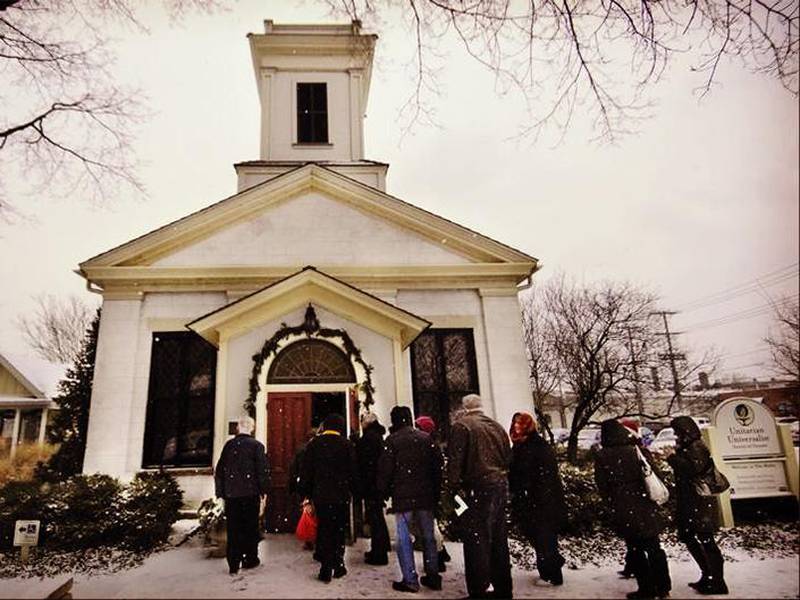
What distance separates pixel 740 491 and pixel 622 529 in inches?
167

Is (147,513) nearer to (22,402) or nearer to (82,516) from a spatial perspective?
(82,516)

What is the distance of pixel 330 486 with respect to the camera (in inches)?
208

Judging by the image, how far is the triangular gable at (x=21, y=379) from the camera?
18531mm

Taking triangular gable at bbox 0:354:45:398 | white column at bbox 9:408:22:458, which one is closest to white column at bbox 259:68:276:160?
triangular gable at bbox 0:354:45:398

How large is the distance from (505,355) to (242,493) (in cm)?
635

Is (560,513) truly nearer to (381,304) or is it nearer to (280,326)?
(381,304)

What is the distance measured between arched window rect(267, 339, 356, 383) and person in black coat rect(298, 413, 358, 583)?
275 centimetres

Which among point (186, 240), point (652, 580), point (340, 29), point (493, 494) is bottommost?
point (652, 580)

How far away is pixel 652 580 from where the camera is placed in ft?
15.1

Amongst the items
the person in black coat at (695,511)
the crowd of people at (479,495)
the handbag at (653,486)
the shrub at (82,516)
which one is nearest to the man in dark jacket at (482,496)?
the crowd of people at (479,495)

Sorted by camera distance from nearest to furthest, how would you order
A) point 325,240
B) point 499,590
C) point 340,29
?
point 499,590
point 325,240
point 340,29

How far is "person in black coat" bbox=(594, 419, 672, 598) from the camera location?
15.0 ft

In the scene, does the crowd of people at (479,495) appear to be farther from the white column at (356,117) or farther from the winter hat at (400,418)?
the white column at (356,117)

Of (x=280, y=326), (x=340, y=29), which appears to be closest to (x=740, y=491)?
(x=280, y=326)
